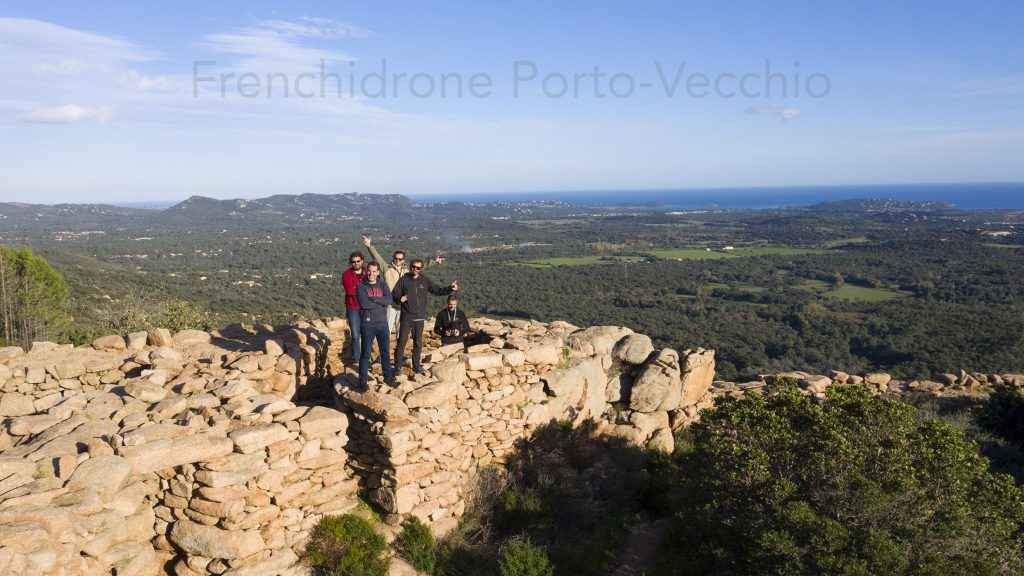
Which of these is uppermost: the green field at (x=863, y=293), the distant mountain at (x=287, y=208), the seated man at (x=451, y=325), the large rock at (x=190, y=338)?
the distant mountain at (x=287, y=208)

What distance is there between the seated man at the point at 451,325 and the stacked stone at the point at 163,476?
10.5ft

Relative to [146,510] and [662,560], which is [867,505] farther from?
[146,510]

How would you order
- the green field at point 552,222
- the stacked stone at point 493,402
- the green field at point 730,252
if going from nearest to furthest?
1. the stacked stone at point 493,402
2. the green field at point 730,252
3. the green field at point 552,222

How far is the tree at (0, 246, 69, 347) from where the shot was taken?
783 inches

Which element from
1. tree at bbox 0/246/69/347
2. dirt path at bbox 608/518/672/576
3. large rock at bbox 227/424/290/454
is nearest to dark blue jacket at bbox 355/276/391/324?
large rock at bbox 227/424/290/454

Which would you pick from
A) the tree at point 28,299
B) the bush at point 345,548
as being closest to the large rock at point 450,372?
the bush at point 345,548

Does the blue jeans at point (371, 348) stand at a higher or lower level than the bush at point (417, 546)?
higher

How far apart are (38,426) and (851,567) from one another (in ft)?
31.8

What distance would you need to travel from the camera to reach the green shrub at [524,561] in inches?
292

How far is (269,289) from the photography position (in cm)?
5794

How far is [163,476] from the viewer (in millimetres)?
6789

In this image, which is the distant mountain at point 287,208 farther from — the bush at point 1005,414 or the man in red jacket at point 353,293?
the man in red jacket at point 353,293

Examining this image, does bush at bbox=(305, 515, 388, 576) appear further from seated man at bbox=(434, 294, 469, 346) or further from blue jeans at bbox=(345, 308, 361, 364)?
seated man at bbox=(434, 294, 469, 346)

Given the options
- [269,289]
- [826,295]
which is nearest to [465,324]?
[269,289]
